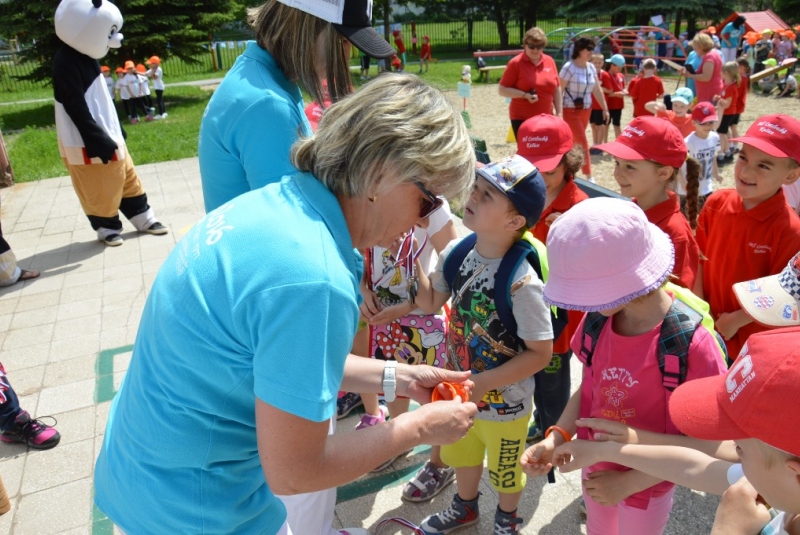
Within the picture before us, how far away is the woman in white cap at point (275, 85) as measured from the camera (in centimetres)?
197

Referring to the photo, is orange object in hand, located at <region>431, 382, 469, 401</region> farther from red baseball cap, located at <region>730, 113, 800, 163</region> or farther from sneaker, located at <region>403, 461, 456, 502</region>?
red baseball cap, located at <region>730, 113, 800, 163</region>

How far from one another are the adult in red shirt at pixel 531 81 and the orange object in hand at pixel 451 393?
21.2 feet

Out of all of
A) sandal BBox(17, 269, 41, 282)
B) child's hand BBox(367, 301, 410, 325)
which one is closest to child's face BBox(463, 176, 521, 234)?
child's hand BBox(367, 301, 410, 325)

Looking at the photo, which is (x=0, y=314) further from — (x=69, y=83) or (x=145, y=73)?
(x=145, y=73)

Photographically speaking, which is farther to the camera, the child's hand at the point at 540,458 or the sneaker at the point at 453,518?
the sneaker at the point at 453,518

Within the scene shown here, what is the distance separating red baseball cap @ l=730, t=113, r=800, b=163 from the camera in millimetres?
2703

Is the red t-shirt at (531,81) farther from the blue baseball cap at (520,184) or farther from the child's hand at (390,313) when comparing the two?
the blue baseball cap at (520,184)

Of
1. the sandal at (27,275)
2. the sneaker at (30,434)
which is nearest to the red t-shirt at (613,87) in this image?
the sandal at (27,275)

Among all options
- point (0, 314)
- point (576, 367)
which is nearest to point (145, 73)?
point (0, 314)

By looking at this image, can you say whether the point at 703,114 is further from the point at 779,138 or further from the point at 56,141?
the point at 56,141

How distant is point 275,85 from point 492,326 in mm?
1191

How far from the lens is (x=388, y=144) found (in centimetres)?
138

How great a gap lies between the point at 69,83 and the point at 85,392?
11.2ft

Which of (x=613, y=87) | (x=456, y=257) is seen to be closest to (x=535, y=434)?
(x=456, y=257)
